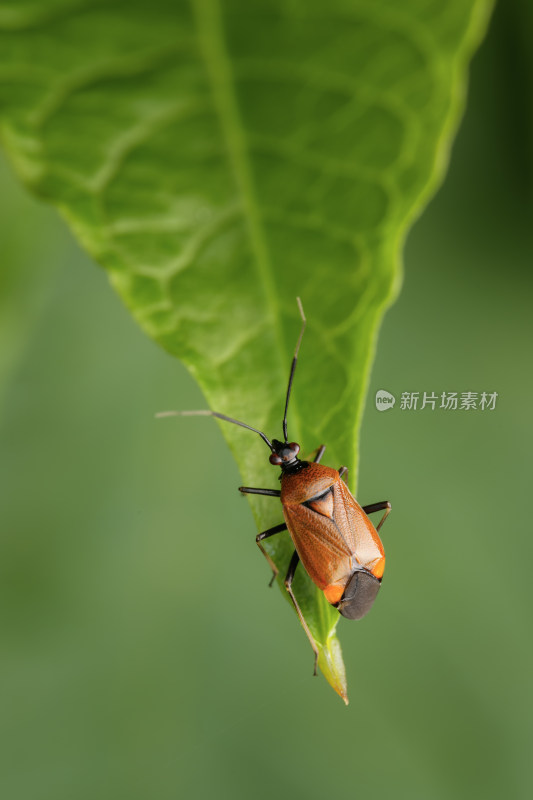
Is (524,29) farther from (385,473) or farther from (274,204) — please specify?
(274,204)

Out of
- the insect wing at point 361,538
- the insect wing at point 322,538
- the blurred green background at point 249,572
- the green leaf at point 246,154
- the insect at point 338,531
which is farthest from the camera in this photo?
the blurred green background at point 249,572

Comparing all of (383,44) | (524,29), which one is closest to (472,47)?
(383,44)

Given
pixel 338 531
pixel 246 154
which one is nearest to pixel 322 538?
pixel 338 531
